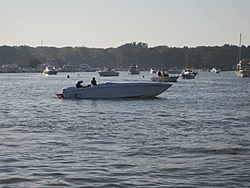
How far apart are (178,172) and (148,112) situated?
20.4 m

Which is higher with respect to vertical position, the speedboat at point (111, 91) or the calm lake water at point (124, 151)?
the speedboat at point (111, 91)

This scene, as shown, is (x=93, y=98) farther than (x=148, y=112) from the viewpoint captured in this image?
Yes

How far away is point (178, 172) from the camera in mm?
16625

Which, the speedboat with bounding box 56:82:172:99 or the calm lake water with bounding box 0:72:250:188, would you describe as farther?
the speedboat with bounding box 56:82:172:99

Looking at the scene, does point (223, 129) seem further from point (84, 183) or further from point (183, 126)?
point (84, 183)

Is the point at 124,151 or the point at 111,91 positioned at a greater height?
the point at 111,91

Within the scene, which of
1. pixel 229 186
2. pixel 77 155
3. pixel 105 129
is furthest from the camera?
pixel 105 129

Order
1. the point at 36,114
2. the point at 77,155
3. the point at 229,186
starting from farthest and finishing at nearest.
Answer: the point at 36,114 → the point at 77,155 → the point at 229,186

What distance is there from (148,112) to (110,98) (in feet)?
39.9

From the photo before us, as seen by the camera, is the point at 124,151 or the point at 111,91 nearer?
the point at 124,151

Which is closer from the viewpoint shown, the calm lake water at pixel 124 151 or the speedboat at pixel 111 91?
the calm lake water at pixel 124 151

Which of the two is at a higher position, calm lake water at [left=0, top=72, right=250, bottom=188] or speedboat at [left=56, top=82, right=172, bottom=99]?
speedboat at [left=56, top=82, right=172, bottom=99]

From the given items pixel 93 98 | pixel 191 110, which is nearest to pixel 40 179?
pixel 191 110

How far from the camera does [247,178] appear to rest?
1606 centimetres
